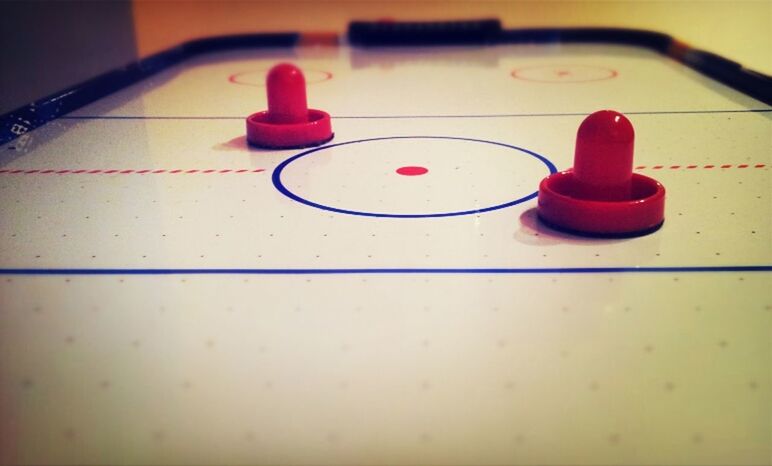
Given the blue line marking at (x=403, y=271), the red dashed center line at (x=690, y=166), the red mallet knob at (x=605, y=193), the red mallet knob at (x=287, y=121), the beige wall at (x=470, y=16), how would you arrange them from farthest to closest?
1. the beige wall at (x=470, y=16)
2. the red mallet knob at (x=287, y=121)
3. the red dashed center line at (x=690, y=166)
4. the red mallet knob at (x=605, y=193)
5. the blue line marking at (x=403, y=271)

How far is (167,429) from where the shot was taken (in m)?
0.76

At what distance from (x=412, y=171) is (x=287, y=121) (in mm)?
444

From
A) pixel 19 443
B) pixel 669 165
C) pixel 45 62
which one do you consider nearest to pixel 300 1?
pixel 45 62

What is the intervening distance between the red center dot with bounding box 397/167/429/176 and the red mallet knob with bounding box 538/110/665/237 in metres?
0.36

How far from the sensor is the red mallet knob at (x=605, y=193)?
1.19 metres

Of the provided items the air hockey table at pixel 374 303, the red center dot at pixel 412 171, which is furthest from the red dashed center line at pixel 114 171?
the red center dot at pixel 412 171

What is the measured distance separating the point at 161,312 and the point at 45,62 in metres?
Answer: 3.16

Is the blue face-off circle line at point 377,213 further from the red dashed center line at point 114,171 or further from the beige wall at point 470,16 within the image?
the beige wall at point 470,16

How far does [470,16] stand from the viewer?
418 cm

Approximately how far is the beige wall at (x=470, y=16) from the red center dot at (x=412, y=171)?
281 cm

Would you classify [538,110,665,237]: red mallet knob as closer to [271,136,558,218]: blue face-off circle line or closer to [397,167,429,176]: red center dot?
[271,136,558,218]: blue face-off circle line

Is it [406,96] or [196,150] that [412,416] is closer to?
[196,150]

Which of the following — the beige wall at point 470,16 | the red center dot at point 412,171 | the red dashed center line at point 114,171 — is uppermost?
the beige wall at point 470,16

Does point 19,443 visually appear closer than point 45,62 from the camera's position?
Yes
